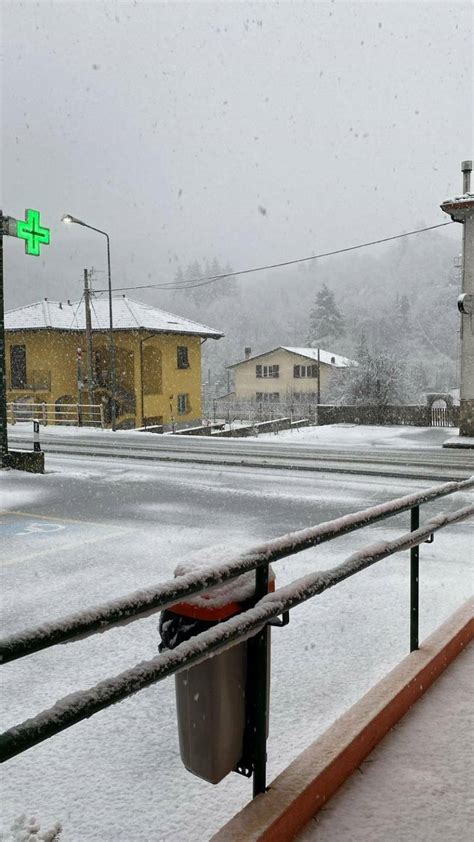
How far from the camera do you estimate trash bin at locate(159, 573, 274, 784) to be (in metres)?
2.46

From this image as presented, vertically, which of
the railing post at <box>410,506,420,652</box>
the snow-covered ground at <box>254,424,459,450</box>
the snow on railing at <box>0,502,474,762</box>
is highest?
the snow on railing at <box>0,502,474,762</box>

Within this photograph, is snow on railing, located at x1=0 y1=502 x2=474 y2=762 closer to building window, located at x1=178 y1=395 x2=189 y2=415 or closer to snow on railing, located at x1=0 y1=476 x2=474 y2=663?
snow on railing, located at x1=0 y1=476 x2=474 y2=663

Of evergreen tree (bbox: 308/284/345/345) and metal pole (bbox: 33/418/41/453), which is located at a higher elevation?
evergreen tree (bbox: 308/284/345/345)

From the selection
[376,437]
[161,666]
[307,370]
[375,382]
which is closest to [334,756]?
[161,666]

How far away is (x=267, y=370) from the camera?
75.5 m

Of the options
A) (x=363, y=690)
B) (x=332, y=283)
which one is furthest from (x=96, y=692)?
(x=332, y=283)

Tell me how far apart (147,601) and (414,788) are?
5.35 ft

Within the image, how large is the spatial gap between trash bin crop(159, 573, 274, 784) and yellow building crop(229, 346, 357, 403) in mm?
68340

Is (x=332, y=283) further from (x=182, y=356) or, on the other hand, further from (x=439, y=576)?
(x=439, y=576)

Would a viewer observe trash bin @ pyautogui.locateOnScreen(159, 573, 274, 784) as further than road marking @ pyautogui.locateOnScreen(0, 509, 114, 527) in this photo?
No

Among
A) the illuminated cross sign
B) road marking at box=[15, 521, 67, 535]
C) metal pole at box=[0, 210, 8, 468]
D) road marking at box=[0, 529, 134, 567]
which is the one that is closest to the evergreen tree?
the illuminated cross sign

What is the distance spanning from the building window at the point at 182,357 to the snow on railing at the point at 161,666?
44.6 m

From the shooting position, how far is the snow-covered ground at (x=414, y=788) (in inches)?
101

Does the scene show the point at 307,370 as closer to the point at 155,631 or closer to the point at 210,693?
the point at 155,631
